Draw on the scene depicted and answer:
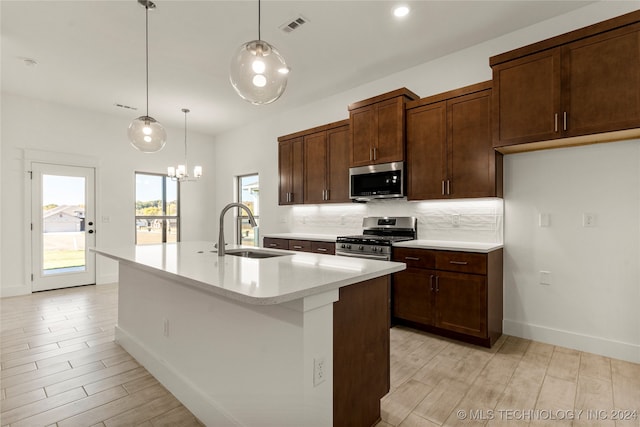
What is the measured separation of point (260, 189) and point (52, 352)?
12.5ft

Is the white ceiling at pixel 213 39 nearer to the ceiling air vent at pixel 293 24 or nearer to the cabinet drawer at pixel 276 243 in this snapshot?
the ceiling air vent at pixel 293 24

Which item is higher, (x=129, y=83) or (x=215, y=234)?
(x=129, y=83)

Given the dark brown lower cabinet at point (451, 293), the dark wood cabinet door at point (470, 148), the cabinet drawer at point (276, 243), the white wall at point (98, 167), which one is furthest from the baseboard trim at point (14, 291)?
the dark wood cabinet door at point (470, 148)

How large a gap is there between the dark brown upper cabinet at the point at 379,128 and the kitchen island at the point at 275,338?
1928mm

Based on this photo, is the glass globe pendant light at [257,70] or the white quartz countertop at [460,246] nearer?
the glass globe pendant light at [257,70]

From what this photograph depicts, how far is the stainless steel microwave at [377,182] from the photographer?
3574 millimetres

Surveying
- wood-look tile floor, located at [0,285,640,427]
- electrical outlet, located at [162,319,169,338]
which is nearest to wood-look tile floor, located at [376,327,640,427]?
wood-look tile floor, located at [0,285,640,427]

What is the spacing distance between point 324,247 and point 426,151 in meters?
1.67

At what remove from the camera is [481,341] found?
283 cm

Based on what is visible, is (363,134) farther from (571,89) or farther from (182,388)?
(182,388)

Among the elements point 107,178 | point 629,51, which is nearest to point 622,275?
A: point 629,51

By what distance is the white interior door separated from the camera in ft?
16.1

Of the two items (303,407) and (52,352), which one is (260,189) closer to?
(52,352)

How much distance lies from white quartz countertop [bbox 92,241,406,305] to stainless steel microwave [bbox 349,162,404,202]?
5.72 feet
